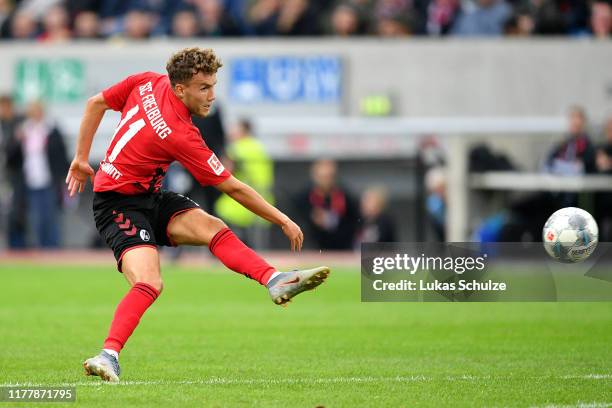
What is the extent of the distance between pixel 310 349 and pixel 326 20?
11.5 m

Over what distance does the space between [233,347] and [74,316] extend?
2.81m

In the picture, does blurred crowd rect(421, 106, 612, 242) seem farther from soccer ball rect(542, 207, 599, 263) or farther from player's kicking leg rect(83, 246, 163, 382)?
player's kicking leg rect(83, 246, 163, 382)

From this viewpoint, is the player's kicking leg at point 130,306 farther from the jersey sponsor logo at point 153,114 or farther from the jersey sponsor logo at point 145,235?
the jersey sponsor logo at point 153,114

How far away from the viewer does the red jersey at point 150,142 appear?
27.4 ft

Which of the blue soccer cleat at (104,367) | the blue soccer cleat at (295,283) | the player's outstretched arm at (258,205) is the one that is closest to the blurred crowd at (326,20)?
the player's outstretched arm at (258,205)

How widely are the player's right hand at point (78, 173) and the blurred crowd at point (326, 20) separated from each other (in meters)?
12.1

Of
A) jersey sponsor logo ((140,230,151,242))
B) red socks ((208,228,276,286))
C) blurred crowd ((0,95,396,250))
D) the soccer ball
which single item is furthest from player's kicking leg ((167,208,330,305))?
blurred crowd ((0,95,396,250))

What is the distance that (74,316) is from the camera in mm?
12805

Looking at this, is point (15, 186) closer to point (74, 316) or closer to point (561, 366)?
point (74, 316)

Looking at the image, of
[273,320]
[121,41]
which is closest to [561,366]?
[273,320]

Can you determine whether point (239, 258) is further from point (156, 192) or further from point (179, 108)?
point (179, 108)

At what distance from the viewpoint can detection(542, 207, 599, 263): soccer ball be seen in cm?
969

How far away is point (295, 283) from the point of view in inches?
325

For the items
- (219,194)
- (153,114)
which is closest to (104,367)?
(153,114)
